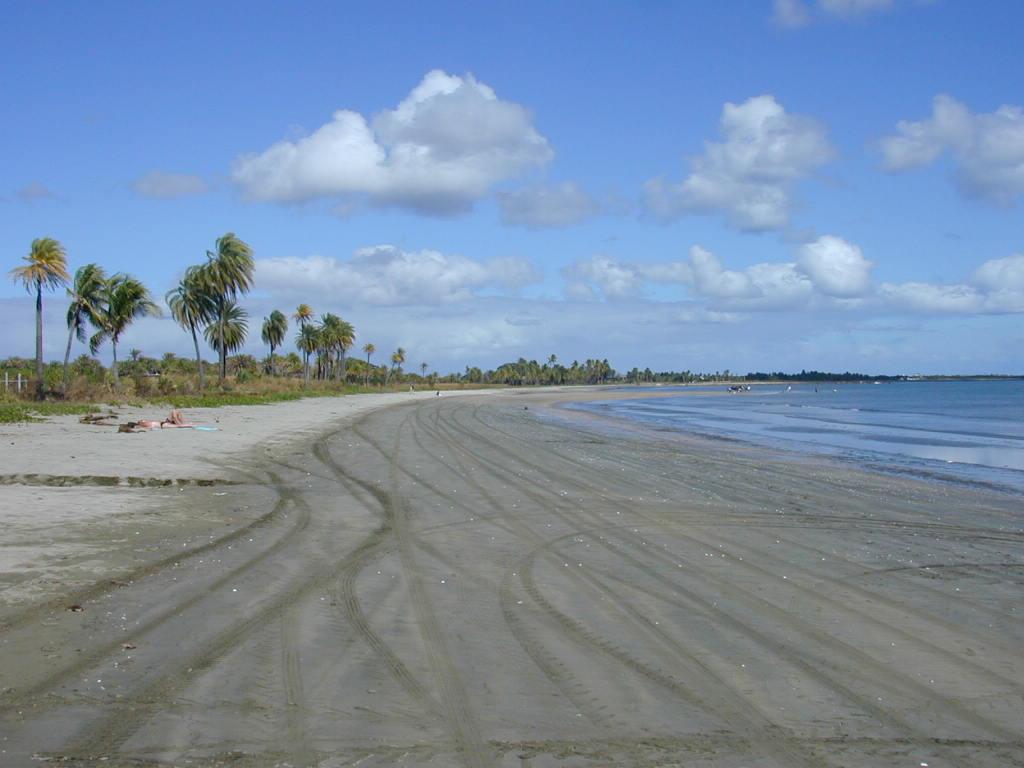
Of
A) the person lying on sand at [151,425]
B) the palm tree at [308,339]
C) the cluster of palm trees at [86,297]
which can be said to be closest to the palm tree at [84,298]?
the cluster of palm trees at [86,297]

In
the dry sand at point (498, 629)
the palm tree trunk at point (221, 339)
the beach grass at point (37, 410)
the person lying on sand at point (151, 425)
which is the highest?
the palm tree trunk at point (221, 339)

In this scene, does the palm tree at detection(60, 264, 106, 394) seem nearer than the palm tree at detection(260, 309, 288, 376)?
Yes

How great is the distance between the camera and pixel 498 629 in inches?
258

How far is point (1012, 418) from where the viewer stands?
51719 mm

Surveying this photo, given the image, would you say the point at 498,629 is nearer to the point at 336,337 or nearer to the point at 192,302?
the point at 192,302

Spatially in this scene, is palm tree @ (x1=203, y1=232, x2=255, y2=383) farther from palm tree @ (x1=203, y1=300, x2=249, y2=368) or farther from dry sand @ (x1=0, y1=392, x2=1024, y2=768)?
dry sand @ (x1=0, y1=392, x2=1024, y2=768)

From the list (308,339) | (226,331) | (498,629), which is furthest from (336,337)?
(498,629)

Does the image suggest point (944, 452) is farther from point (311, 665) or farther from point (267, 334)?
point (267, 334)

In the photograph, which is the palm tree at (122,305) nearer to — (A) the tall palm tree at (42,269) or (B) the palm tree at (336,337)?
(A) the tall palm tree at (42,269)

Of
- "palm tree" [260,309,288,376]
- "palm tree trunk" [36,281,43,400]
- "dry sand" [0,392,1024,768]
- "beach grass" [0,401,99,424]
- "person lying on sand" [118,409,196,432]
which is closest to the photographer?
"dry sand" [0,392,1024,768]

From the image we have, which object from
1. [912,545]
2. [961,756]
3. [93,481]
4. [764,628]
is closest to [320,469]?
[93,481]

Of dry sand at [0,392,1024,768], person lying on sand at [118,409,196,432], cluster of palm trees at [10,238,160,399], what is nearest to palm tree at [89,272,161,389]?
cluster of palm trees at [10,238,160,399]

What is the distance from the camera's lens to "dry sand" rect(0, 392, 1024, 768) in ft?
15.0

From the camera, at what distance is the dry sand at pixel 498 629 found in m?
4.57
